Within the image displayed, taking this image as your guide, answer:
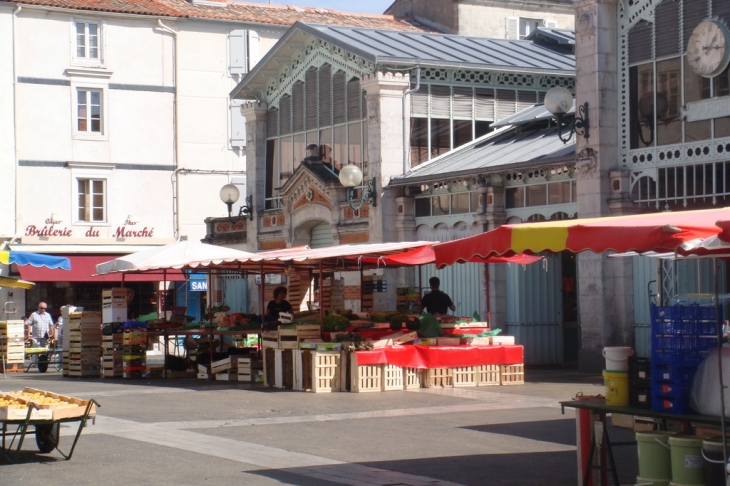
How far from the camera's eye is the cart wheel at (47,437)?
11430 millimetres

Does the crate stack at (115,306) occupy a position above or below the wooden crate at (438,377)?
above

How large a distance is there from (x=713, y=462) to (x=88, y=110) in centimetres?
3380

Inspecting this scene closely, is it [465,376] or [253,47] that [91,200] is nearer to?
[253,47]

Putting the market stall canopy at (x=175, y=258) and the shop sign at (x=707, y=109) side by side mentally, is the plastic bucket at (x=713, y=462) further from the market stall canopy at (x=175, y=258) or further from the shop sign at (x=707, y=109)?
the market stall canopy at (x=175, y=258)

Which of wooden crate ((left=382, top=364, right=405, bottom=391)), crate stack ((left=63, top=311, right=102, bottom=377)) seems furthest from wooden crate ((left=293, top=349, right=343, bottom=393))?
crate stack ((left=63, top=311, right=102, bottom=377))

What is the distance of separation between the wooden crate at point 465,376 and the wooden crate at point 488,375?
0.07m

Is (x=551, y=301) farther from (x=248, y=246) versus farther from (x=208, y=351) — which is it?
(x=248, y=246)

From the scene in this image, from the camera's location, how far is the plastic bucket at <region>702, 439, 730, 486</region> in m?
7.93

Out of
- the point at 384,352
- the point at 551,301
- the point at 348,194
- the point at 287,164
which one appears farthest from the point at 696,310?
the point at 287,164

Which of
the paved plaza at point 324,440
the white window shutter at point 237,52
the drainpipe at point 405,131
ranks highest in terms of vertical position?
the white window shutter at point 237,52

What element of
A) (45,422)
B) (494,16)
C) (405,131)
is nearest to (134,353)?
(405,131)

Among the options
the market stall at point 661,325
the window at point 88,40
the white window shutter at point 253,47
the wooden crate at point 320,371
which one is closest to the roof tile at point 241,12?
the white window shutter at point 253,47

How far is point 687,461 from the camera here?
8031 millimetres

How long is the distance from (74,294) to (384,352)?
76.0 ft
